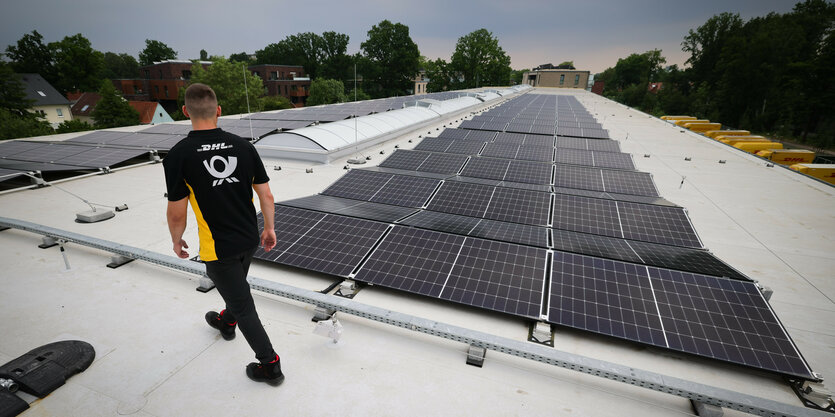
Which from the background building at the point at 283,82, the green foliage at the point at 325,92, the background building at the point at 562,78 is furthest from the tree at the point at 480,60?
the background building at the point at 283,82

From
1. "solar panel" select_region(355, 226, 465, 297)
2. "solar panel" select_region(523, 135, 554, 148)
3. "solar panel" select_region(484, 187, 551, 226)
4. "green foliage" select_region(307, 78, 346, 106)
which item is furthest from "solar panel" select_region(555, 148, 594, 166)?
"green foliage" select_region(307, 78, 346, 106)

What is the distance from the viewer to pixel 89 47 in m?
67.4

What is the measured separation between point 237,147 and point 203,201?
2.07ft

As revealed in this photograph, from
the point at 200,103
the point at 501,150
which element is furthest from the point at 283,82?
the point at 200,103

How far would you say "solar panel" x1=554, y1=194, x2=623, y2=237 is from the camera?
739 cm

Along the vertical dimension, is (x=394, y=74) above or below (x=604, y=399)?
above

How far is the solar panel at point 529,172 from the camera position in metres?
10.9

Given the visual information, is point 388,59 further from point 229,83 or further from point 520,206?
point 520,206

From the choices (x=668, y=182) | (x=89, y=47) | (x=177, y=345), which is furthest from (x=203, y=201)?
(x=89, y=47)

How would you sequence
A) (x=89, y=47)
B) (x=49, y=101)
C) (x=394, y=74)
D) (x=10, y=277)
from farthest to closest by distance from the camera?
(x=394, y=74) < (x=89, y=47) < (x=49, y=101) < (x=10, y=277)

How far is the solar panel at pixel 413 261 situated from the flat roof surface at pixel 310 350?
319 mm

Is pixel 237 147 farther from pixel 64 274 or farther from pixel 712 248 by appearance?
pixel 712 248

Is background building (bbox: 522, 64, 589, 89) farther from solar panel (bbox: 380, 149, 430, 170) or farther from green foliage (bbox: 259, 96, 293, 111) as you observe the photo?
solar panel (bbox: 380, 149, 430, 170)

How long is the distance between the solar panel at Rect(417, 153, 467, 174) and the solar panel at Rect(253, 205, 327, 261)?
5.63 m
